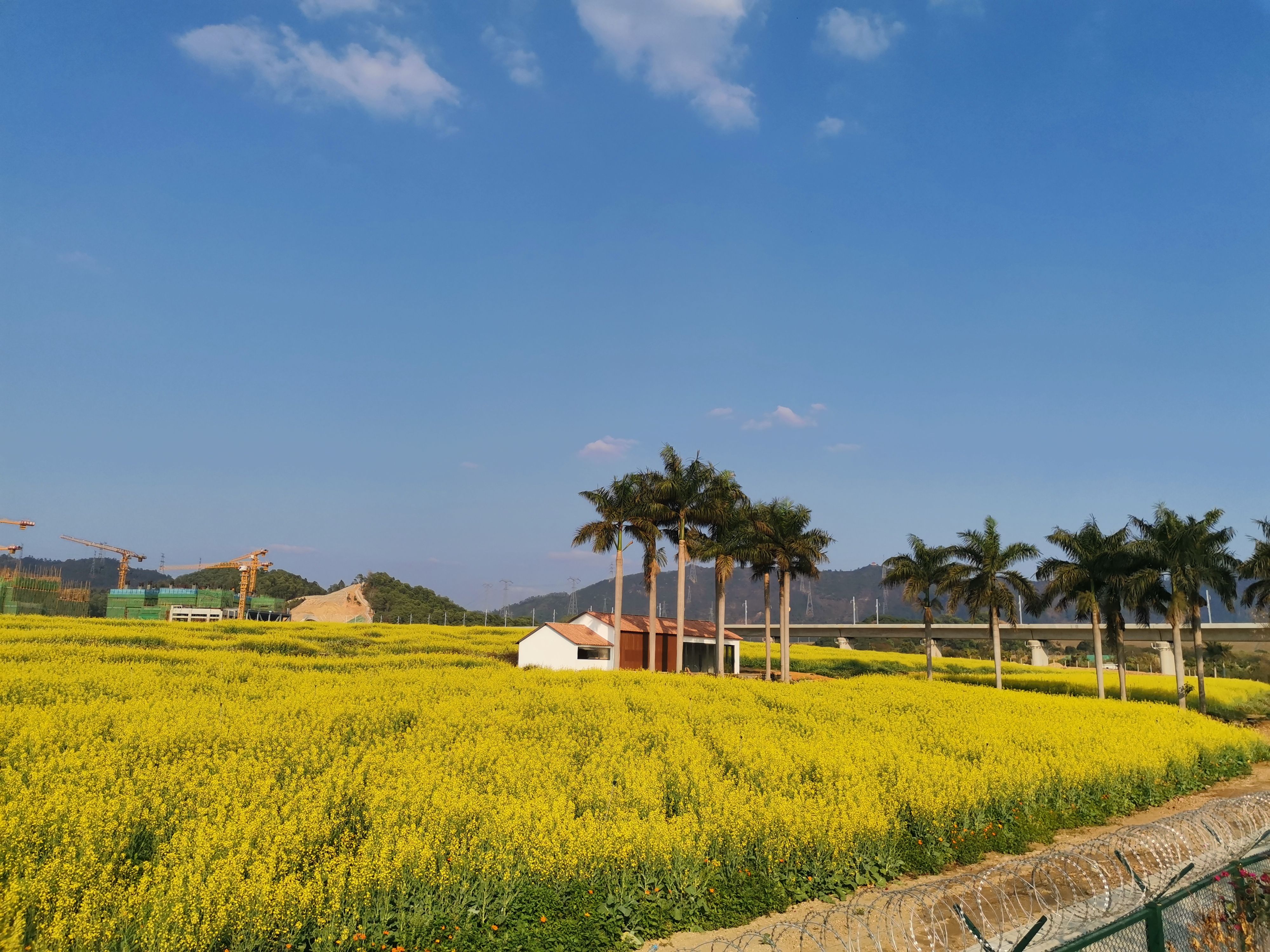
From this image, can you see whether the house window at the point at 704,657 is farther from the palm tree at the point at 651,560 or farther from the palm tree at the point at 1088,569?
the palm tree at the point at 1088,569

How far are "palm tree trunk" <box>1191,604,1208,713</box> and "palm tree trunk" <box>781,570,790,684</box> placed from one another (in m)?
23.3

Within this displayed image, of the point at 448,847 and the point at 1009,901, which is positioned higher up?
the point at 448,847

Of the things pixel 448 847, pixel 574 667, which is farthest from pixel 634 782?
pixel 574 667

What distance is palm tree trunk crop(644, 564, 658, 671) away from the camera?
49031 millimetres

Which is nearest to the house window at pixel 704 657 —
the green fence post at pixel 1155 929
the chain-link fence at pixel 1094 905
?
the chain-link fence at pixel 1094 905

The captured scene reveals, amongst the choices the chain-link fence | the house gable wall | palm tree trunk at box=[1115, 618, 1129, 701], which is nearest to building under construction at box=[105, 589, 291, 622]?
the house gable wall

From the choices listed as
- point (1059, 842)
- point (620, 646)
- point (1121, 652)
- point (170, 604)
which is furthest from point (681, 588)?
point (170, 604)

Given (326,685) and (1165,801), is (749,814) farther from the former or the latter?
(326,685)

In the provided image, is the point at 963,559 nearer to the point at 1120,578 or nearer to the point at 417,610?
the point at 1120,578

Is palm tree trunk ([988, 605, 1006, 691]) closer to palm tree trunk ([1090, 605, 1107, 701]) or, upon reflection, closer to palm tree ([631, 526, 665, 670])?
Answer: palm tree trunk ([1090, 605, 1107, 701])

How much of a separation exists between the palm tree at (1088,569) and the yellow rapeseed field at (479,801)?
1874cm

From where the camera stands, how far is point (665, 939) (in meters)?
10.6

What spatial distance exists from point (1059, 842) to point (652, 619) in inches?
1392

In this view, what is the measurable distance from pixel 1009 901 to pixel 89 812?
15.4m
